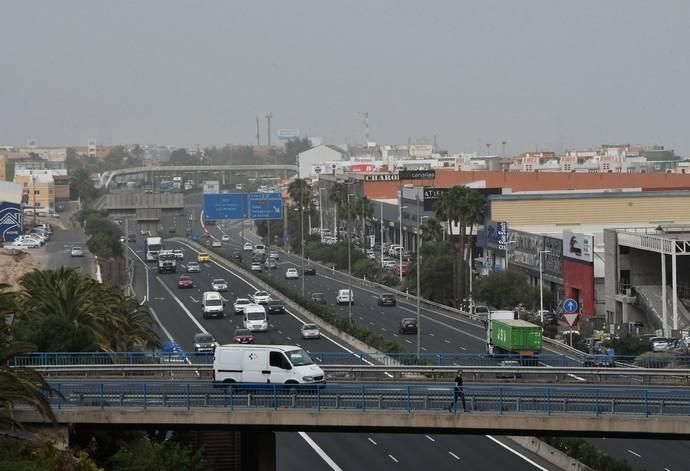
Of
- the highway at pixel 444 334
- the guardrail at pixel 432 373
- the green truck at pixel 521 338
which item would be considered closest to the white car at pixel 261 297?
the highway at pixel 444 334

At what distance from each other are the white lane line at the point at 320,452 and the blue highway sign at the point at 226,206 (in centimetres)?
6704

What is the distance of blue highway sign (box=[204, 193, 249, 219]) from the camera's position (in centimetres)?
11725

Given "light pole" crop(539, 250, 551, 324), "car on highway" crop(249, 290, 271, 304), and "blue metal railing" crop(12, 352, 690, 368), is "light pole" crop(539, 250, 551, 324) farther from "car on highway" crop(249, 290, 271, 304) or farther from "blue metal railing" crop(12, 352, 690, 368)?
"blue metal railing" crop(12, 352, 690, 368)

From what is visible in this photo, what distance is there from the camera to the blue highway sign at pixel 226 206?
117 m

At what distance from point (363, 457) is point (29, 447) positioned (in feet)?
54.8

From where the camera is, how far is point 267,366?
→ 37.9 meters

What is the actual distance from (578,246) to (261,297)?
73.9 feet

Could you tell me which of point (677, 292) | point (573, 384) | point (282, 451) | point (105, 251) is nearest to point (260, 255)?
point (105, 251)

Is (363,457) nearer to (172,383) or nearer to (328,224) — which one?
(172,383)

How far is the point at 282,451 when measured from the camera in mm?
47906

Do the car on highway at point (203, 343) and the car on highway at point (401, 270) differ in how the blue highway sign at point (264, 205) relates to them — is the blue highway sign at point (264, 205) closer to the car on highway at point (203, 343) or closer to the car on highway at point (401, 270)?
the car on highway at point (401, 270)

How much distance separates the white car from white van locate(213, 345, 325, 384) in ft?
181

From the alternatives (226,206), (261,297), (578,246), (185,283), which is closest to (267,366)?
(578,246)

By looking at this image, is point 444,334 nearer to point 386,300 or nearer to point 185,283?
point 386,300
